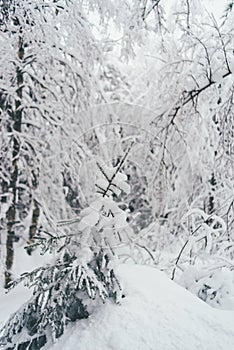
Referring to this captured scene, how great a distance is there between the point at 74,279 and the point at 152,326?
0.56 meters

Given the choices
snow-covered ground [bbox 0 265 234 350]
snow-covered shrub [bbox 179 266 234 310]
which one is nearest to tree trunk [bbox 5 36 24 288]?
snow-covered shrub [bbox 179 266 234 310]

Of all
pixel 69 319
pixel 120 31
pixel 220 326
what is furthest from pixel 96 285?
pixel 120 31

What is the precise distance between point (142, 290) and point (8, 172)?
14.5 ft

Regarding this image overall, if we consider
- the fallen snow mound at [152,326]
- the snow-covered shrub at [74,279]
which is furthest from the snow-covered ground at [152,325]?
the snow-covered shrub at [74,279]

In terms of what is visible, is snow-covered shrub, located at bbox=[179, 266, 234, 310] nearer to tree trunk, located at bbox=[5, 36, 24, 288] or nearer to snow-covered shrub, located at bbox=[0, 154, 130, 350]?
snow-covered shrub, located at bbox=[0, 154, 130, 350]

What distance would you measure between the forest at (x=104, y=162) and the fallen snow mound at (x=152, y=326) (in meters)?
0.01

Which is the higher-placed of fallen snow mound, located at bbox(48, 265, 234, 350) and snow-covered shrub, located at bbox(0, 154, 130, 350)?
snow-covered shrub, located at bbox(0, 154, 130, 350)

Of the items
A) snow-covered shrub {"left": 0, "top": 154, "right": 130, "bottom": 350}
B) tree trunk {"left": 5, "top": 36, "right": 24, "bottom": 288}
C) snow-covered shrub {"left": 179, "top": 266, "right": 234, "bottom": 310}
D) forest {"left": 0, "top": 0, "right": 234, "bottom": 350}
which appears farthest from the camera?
tree trunk {"left": 5, "top": 36, "right": 24, "bottom": 288}

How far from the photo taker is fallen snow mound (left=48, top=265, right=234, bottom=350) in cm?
234

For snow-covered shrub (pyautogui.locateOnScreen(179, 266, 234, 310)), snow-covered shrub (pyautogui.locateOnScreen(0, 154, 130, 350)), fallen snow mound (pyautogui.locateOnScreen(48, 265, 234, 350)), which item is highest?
snow-covered shrub (pyautogui.locateOnScreen(0, 154, 130, 350))

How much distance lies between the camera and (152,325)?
246cm

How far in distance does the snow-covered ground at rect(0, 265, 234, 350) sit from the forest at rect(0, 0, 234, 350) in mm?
14

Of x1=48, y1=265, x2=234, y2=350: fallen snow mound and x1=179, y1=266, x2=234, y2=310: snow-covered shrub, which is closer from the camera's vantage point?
x1=48, y1=265, x2=234, y2=350: fallen snow mound

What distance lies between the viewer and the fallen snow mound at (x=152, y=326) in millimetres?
2344
